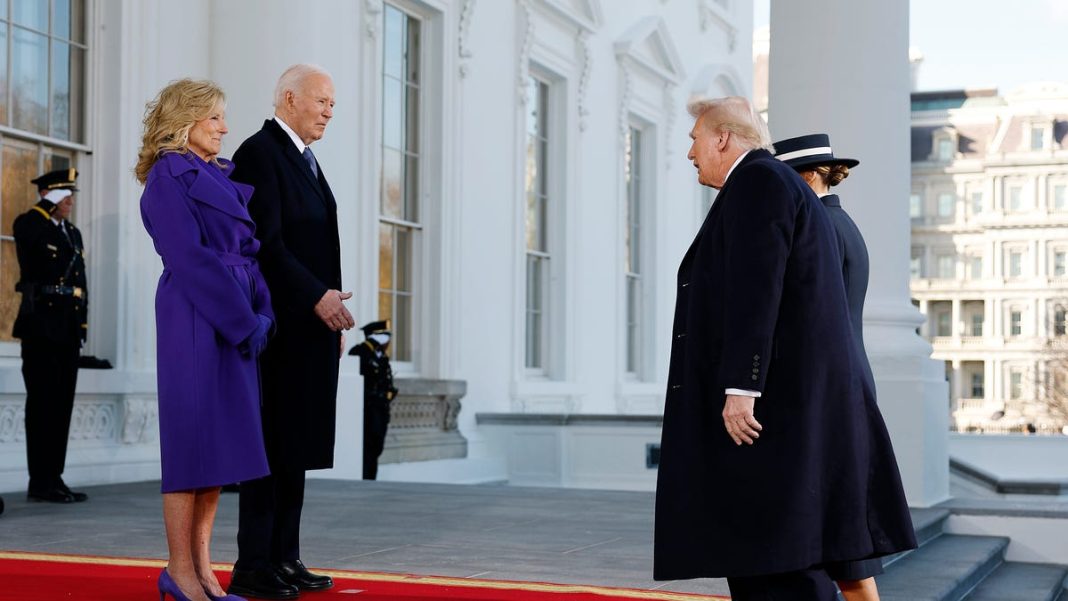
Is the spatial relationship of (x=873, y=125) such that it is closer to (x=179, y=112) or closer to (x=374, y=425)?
(x=374, y=425)

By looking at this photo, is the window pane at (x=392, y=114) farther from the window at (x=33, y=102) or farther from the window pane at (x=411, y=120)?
the window at (x=33, y=102)

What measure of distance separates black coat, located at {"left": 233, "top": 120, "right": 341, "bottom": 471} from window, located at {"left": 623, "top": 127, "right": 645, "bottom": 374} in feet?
44.7

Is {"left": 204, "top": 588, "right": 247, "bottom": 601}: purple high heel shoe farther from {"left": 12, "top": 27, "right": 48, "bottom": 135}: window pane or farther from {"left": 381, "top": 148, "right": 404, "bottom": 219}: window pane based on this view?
{"left": 381, "top": 148, "right": 404, "bottom": 219}: window pane

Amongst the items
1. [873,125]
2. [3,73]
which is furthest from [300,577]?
[3,73]

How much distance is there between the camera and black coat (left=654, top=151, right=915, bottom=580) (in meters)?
3.66

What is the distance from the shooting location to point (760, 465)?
3.68m

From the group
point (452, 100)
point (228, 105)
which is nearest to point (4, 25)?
point (228, 105)

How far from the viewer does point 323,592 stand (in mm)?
4789

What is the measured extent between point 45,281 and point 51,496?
1.18m

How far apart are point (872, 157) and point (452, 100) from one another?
18.9ft

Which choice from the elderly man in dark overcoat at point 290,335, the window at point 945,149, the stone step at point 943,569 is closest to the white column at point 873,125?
the stone step at point 943,569

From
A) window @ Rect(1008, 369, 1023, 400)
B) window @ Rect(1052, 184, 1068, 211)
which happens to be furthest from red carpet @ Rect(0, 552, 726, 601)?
window @ Rect(1008, 369, 1023, 400)

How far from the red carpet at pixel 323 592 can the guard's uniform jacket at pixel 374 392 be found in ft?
18.8

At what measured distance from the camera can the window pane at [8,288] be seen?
351 inches
